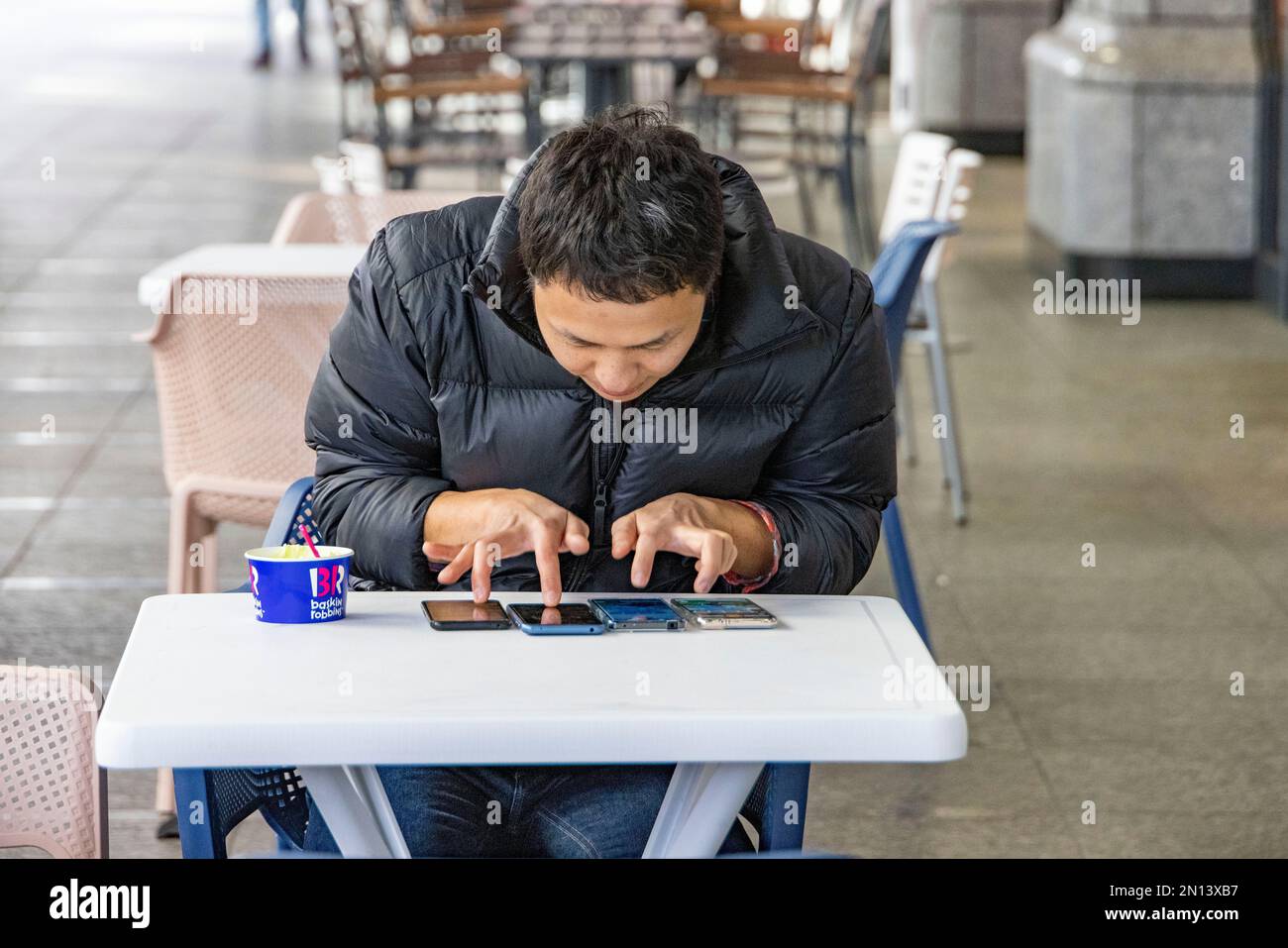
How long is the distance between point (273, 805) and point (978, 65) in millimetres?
11817

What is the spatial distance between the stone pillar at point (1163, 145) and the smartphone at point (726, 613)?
6.57 metres

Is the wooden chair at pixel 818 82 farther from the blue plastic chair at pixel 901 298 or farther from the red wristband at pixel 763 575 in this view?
the red wristband at pixel 763 575

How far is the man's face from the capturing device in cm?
204

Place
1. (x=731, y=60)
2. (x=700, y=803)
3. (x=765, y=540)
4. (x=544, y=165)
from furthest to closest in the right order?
(x=731, y=60)
(x=765, y=540)
(x=544, y=165)
(x=700, y=803)

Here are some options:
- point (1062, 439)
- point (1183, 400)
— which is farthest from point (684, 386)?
point (1183, 400)

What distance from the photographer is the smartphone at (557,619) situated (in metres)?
1.91

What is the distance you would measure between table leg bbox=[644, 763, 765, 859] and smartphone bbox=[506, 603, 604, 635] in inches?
6.9

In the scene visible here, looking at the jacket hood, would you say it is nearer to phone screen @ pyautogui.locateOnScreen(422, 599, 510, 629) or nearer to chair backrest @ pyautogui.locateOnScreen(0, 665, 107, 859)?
phone screen @ pyautogui.locateOnScreen(422, 599, 510, 629)

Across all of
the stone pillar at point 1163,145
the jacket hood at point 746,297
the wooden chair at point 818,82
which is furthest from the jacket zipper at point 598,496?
the stone pillar at point 1163,145

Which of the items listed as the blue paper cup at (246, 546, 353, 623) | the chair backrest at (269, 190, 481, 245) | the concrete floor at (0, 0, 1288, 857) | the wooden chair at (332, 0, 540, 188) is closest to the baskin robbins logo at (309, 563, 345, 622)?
the blue paper cup at (246, 546, 353, 623)

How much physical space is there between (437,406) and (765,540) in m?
0.42

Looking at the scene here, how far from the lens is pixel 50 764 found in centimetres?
214
